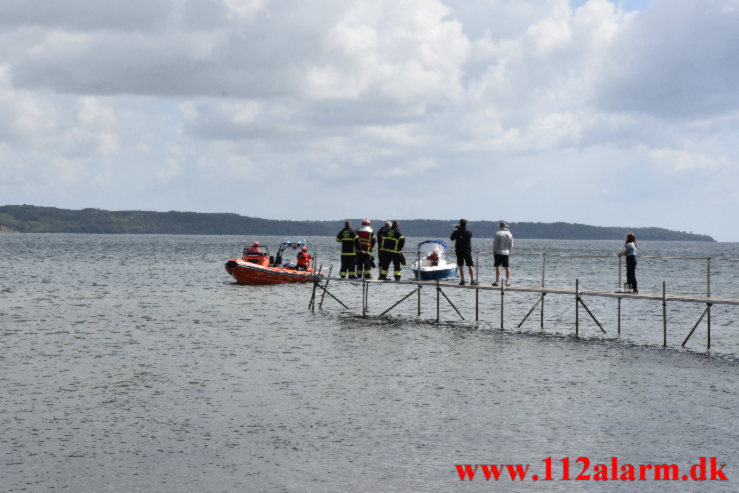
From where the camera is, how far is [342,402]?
17.4 metres

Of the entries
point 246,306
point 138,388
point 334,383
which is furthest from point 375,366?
point 246,306

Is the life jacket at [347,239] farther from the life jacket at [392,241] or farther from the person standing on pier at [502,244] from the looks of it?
the person standing on pier at [502,244]

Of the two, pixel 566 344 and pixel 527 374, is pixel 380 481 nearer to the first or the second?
pixel 527 374

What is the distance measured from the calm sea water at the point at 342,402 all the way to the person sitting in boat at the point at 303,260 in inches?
435

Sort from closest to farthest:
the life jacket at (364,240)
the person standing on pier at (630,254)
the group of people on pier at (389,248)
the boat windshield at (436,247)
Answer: the person standing on pier at (630,254), the group of people on pier at (389,248), the life jacket at (364,240), the boat windshield at (436,247)

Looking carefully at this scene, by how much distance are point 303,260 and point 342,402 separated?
29.0 m

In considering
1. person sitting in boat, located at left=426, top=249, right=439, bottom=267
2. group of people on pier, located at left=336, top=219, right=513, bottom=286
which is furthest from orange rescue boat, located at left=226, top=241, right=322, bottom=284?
group of people on pier, located at left=336, top=219, right=513, bottom=286

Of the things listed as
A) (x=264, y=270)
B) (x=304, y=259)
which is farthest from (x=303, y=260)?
(x=264, y=270)

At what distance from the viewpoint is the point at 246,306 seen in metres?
40.4

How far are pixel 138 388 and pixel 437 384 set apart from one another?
7116mm

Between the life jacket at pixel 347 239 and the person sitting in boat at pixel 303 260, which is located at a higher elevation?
the life jacket at pixel 347 239

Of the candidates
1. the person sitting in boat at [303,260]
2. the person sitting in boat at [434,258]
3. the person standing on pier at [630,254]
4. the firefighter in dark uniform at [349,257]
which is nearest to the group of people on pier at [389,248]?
the firefighter in dark uniform at [349,257]

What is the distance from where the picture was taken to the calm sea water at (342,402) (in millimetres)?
12578

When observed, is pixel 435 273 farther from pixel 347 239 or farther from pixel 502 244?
pixel 502 244
